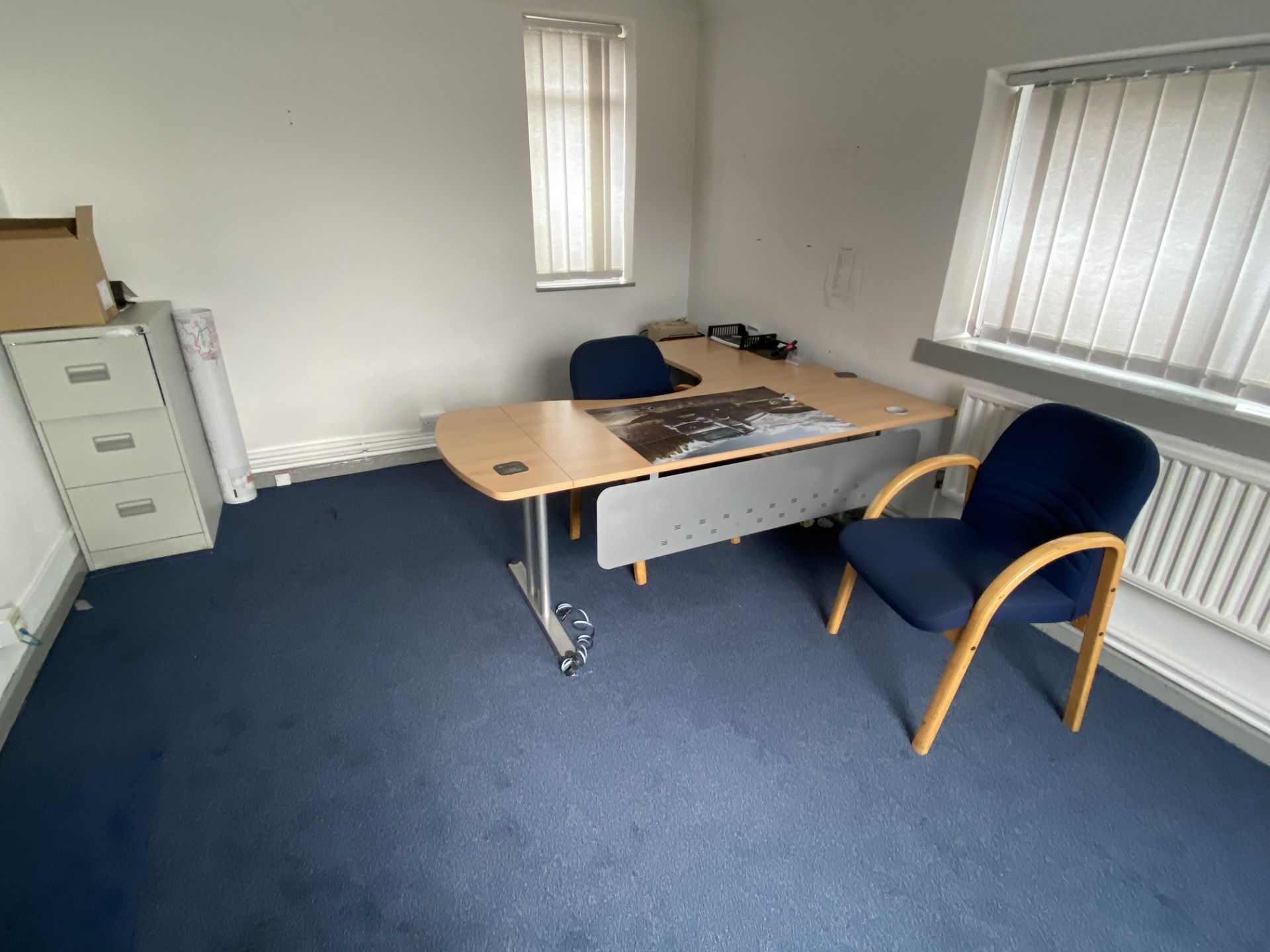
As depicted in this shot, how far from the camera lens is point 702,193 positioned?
368 cm

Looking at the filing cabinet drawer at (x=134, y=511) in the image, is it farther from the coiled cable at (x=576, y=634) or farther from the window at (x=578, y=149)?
the window at (x=578, y=149)

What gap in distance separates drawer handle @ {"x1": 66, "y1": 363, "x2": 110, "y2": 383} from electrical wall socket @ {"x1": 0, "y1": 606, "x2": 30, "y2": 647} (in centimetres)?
83

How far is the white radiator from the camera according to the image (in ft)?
5.64

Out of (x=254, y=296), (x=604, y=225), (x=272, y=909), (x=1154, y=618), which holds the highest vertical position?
(x=604, y=225)

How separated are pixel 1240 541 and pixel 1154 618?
391mm

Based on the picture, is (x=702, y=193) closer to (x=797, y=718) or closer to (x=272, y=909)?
(x=797, y=718)

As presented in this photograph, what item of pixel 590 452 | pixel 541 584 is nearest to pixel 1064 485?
pixel 590 452

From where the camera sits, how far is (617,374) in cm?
271

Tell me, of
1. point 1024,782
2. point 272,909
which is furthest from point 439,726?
point 1024,782

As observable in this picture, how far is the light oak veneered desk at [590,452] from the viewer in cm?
186

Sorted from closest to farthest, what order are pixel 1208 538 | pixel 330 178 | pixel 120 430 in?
pixel 1208 538
pixel 120 430
pixel 330 178

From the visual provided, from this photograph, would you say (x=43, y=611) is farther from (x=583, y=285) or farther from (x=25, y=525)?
(x=583, y=285)

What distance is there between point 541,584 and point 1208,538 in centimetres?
201

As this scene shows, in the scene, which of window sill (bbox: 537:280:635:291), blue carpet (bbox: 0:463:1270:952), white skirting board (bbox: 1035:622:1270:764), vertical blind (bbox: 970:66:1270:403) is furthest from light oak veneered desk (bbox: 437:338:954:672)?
window sill (bbox: 537:280:635:291)
